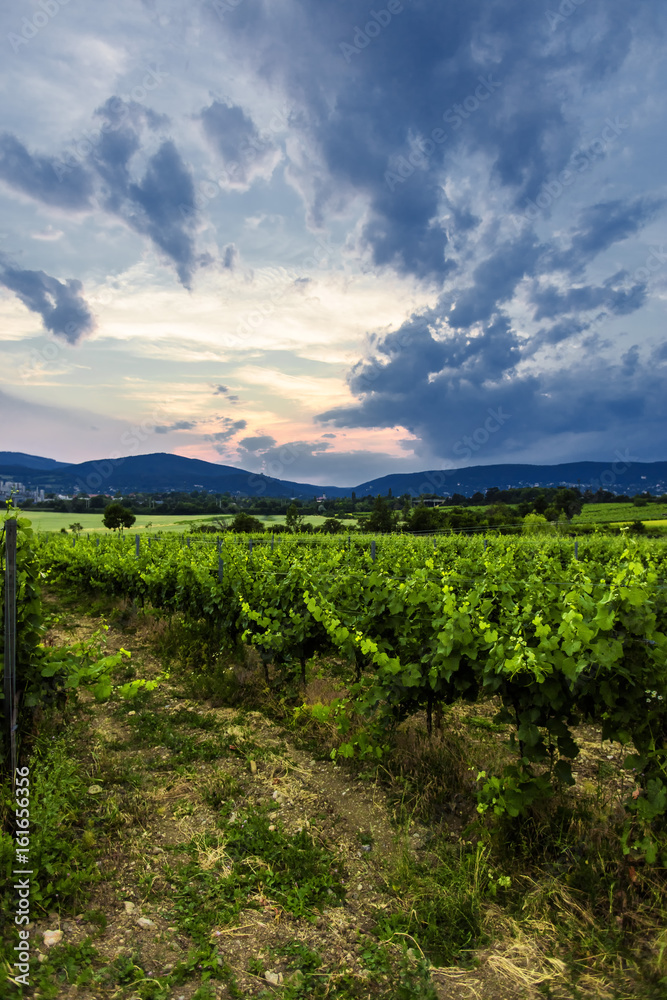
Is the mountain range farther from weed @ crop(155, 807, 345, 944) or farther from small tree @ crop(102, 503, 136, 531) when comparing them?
weed @ crop(155, 807, 345, 944)

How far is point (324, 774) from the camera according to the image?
14.0ft

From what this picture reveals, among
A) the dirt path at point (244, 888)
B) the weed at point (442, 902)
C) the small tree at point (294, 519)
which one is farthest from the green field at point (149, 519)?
the weed at point (442, 902)

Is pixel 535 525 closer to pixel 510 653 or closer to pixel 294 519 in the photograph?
pixel 294 519

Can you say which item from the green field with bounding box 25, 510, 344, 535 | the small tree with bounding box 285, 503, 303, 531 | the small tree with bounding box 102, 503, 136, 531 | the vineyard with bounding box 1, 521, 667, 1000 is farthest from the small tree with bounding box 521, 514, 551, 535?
the small tree with bounding box 102, 503, 136, 531

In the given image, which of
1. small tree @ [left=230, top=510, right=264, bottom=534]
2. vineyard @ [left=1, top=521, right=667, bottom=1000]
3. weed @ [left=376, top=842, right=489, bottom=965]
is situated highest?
vineyard @ [left=1, top=521, right=667, bottom=1000]

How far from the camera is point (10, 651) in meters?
3.37

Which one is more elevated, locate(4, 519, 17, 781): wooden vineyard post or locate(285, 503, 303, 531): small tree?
locate(4, 519, 17, 781): wooden vineyard post

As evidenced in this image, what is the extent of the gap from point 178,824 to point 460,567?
4.91 metres

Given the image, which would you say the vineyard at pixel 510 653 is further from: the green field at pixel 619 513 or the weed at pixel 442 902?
the green field at pixel 619 513

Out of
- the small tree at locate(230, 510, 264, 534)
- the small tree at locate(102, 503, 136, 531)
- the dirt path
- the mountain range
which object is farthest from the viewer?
the mountain range

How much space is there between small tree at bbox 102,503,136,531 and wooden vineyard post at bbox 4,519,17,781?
175 feet

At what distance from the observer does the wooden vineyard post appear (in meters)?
3.29

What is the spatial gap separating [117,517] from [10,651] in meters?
56.3

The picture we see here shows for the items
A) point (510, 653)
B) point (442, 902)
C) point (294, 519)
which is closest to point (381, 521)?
point (294, 519)
